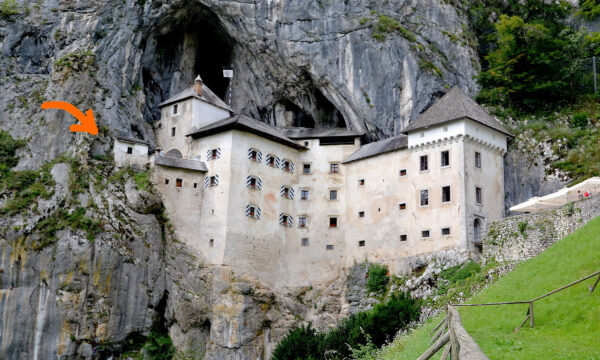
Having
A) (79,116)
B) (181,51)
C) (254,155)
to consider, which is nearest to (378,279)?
(254,155)

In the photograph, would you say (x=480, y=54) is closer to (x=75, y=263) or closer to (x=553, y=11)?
(x=553, y=11)

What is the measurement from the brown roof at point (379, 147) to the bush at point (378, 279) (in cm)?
851

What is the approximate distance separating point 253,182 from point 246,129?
3.90 m

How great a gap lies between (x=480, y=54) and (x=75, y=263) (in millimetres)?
36658

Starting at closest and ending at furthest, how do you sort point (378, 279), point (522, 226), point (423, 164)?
point (522, 226)
point (378, 279)
point (423, 164)

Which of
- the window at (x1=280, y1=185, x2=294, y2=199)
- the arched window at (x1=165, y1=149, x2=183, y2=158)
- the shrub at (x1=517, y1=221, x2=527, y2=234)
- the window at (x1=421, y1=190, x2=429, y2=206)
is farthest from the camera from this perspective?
the arched window at (x1=165, y1=149, x2=183, y2=158)

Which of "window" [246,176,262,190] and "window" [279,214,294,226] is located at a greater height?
"window" [246,176,262,190]

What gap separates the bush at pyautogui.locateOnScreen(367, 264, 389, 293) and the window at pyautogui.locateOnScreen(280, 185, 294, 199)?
873cm

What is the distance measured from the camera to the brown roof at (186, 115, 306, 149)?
4988 centimetres

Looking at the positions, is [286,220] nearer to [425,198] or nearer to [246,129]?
[246,129]

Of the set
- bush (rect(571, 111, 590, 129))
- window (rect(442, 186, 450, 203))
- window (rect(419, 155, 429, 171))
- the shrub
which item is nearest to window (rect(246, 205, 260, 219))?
window (rect(419, 155, 429, 171))

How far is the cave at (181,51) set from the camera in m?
55.7

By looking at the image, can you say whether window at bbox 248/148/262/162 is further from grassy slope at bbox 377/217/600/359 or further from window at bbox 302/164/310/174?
grassy slope at bbox 377/217/600/359

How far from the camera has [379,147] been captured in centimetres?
5128
